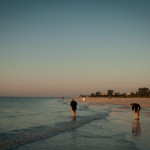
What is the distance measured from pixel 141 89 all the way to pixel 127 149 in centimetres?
11241

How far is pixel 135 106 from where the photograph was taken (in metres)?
17.5

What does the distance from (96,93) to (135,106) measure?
516 ft

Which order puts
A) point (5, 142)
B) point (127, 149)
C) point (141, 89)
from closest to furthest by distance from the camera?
1. point (127, 149)
2. point (5, 142)
3. point (141, 89)

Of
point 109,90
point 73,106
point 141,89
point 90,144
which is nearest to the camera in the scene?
point 90,144

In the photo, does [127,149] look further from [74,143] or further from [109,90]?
[109,90]

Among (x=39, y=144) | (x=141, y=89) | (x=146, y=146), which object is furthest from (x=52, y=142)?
(x=141, y=89)

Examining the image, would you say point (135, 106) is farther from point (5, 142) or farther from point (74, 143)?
point (5, 142)

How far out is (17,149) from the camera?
783 cm

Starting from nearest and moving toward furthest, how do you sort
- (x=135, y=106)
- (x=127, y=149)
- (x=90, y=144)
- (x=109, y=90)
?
(x=127, y=149) < (x=90, y=144) < (x=135, y=106) < (x=109, y=90)

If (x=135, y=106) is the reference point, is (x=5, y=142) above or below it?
below

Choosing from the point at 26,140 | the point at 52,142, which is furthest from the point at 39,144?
the point at 26,140

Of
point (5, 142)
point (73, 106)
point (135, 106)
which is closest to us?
point (5, 142)

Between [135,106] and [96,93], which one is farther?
[96,93]

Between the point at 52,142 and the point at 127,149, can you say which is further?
the point at 52,142
